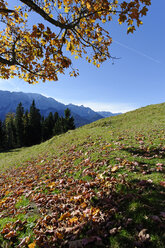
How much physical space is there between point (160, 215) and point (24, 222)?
160 inches

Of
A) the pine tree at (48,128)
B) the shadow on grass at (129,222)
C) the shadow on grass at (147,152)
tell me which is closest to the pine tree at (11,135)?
the pine tree at (48,128)

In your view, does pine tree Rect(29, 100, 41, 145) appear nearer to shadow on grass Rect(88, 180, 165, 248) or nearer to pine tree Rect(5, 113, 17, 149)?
pine tree Rect(5, 113, 17, 149)

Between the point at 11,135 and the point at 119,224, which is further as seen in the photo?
the point at 11,135

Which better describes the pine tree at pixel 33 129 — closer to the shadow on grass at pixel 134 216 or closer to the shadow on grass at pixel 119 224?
the shadow on grass at pixel 119 224

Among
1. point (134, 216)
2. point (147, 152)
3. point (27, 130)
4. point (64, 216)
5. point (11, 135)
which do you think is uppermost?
point (27, 130)

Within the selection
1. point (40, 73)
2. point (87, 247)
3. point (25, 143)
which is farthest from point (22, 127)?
point (87, 247)

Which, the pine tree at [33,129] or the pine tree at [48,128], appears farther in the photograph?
the pine tree at [48,128]

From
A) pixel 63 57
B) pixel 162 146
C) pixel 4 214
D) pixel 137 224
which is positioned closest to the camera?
pixel 137 224

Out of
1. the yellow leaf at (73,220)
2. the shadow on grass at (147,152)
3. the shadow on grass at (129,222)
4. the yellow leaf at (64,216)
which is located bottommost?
the yellow leaf at (64,216)

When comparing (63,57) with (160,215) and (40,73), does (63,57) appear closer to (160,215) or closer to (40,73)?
(40,73)

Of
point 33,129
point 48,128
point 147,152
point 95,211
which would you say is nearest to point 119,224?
point 95,211

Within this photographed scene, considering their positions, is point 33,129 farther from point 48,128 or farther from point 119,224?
point 119,224

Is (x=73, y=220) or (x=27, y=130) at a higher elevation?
(x=27, y=130)

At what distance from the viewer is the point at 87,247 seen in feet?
9.34
